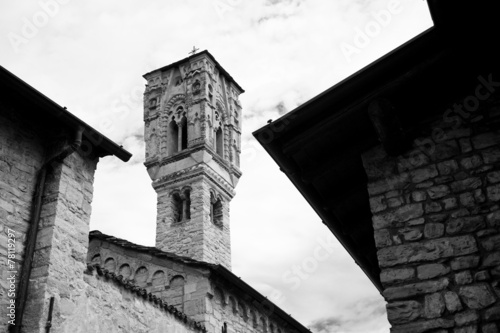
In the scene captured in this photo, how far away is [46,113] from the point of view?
737cm

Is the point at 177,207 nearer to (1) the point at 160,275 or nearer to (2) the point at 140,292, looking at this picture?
(1) the point at 160,275

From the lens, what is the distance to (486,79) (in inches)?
194

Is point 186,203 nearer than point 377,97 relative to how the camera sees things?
No

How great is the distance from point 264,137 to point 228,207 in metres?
17.4

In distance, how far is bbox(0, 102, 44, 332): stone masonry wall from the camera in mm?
6715

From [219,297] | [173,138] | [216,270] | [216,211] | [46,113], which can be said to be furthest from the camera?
[173,138]

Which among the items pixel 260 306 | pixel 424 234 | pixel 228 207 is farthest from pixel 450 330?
pixel 228 207

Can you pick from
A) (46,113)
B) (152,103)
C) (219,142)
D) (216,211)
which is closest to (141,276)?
(46,113)

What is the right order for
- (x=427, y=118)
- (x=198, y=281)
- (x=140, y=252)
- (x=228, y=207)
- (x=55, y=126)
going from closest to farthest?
(x=427, y=118) < (x=55, y=126) < (x=198, y=281) < (x=140, y=252) < (x=228, y=207)

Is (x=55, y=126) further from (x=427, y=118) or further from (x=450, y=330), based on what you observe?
(x=450, y=330)

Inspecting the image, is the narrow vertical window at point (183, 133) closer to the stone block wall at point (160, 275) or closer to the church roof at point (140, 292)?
the stone block wall at point (160, 275)

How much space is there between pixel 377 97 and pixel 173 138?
780 inches

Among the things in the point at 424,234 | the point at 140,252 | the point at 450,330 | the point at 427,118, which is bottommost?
the point at 450,330

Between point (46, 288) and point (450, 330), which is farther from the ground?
point (46, 288)
